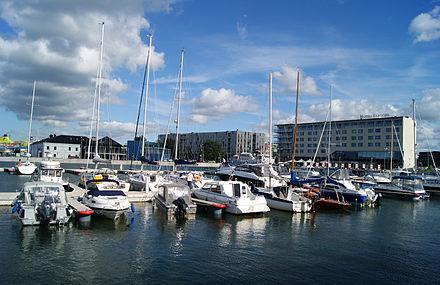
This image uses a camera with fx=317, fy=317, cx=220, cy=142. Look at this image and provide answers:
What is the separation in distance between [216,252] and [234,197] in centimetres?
1241

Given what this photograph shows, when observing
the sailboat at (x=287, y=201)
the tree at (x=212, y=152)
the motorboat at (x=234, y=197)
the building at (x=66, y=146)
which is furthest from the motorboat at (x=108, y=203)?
the tree at (x=212, y=152)

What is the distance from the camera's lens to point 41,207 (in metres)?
23.1

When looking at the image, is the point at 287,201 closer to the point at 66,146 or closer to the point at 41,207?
the point at 41,207

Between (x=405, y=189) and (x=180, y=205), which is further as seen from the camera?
(x=405, y=189)

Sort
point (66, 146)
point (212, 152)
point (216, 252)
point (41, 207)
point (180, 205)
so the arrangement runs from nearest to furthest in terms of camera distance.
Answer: point (216, 252) < point (41, 207) < point (180, 205) < point (66, 146) < point (212, 152)

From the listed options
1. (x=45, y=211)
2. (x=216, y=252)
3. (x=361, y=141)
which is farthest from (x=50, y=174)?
(x=361, y=141)

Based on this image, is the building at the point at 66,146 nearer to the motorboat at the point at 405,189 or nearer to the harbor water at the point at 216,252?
the motorboat at the point at 405,189

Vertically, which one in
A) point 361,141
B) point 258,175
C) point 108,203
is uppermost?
point 361,141

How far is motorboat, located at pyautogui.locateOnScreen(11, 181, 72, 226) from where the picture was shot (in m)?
22.5

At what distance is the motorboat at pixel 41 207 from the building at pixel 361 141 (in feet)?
308

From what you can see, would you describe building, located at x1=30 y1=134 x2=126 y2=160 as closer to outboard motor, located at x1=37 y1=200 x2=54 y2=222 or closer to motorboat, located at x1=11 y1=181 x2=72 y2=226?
motorboat, located at x1=11 y1=181 x2=72 y2=226

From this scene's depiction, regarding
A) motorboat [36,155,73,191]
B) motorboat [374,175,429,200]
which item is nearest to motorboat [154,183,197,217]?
motorboat [36,155,73,191]

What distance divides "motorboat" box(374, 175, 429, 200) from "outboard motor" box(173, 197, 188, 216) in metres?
40.2

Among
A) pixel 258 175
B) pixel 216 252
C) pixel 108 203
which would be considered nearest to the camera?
pixel 216 252
